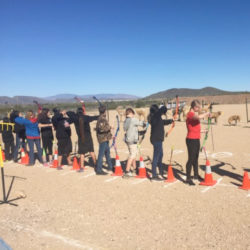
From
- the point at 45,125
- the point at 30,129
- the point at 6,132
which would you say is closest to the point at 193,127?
the point at 45,125

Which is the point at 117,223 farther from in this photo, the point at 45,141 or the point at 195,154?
the point at 45,141

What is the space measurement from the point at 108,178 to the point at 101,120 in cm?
159

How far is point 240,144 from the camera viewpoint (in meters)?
11.5

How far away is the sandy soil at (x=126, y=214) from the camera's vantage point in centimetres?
402

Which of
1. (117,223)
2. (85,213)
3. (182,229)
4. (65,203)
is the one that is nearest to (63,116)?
(65,203)

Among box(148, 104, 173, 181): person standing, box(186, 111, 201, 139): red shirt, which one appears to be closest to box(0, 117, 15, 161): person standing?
box(148, 104, 173, 181): person standing

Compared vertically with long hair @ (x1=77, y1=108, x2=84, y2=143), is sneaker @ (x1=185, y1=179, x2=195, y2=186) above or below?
below

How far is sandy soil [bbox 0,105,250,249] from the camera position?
4.02m

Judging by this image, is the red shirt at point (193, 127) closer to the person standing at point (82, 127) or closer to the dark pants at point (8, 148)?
the person standing at point (82, 127)

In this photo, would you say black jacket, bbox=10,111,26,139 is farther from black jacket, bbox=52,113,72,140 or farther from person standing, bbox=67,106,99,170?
person standing, bbox=67,106,99,170

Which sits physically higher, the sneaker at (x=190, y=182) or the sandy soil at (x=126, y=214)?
the sneaker at (x=190, y=182)

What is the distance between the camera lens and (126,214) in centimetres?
497

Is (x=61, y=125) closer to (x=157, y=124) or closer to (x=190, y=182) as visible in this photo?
(x=157, y=124)

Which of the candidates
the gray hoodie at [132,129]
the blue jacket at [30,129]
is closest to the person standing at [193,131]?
the gray hoodie at [132,129]
